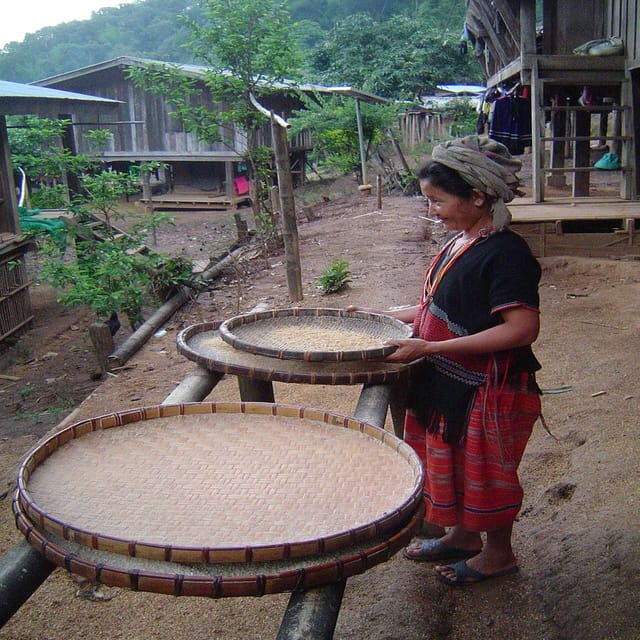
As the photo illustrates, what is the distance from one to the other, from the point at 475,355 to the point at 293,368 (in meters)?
0.58

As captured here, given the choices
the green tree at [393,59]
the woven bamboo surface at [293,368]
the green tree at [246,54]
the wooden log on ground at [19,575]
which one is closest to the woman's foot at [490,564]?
the woven bamboo surface at [293,368]

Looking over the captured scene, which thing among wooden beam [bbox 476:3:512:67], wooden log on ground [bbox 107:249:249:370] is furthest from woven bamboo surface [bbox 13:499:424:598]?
wooden beam [bbox 476:3:512:67]

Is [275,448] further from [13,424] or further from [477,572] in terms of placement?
[13,424]

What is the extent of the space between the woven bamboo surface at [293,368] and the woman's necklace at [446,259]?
0.27 m

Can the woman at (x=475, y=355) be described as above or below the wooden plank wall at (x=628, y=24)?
below

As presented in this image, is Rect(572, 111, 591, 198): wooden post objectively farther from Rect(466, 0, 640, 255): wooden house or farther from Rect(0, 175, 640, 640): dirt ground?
Rect(0, 175, 640, 640): dirt ground

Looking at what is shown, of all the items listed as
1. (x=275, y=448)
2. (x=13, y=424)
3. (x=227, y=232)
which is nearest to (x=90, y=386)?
(x=13, y=424)

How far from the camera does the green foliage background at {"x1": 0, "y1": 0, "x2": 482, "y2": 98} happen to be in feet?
90.5

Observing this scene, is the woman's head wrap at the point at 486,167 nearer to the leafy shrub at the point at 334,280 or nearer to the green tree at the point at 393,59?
the leafy shrub at the point at 334,280

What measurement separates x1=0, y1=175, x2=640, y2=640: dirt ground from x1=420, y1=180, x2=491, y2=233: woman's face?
99 centimetres

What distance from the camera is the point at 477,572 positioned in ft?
8.59

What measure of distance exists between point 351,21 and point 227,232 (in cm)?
1906

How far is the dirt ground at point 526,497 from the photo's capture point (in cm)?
252

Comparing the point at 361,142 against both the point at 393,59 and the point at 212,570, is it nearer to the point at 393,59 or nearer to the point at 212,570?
the point at 393,59
